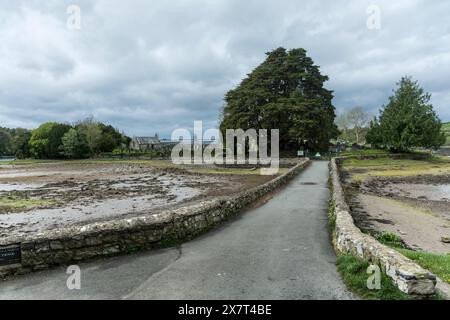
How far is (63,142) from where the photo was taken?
77.3 metres

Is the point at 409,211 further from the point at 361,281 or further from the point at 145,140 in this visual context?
the point at 145,140

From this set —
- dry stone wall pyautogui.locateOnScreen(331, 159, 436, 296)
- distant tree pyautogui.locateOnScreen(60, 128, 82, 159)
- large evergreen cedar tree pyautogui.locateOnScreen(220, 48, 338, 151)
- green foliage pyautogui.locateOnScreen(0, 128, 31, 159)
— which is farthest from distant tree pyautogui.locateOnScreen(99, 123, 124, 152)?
dry stone wall pyautogui.locateOnScreen(331, 159, 436, 296)

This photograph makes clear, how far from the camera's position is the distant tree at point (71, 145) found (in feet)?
251

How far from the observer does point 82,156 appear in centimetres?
7888

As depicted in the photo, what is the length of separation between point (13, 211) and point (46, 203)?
246 centimetres

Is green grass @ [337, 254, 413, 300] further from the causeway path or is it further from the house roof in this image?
the house roof

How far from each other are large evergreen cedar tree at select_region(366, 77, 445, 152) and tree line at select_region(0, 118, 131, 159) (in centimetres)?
6641

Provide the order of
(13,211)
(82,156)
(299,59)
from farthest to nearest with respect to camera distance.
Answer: (82,156)
(299,59)
(13,211)

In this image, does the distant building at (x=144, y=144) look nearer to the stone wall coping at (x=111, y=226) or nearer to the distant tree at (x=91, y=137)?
the distant tree at (x=91, y=137)

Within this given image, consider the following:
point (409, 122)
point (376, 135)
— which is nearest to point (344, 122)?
point (376, 135)

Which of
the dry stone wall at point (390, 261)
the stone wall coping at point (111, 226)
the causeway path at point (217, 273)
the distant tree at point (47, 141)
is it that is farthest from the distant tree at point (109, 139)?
the dry stone wall at point (390, 261)

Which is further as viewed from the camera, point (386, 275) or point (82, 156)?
point (82, 156)
